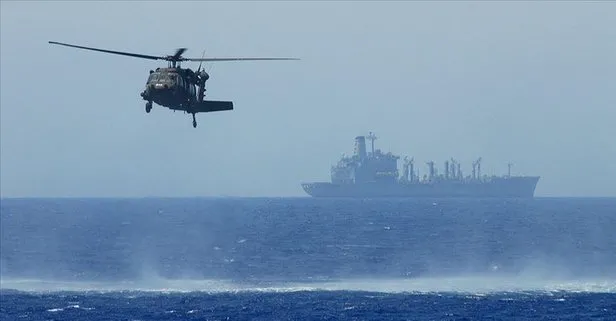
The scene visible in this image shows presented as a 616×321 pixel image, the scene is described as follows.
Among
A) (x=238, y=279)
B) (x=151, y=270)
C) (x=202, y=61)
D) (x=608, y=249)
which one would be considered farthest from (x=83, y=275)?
(x=202, y=61)

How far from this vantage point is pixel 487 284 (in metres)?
140

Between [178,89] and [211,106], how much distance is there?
2.79 m

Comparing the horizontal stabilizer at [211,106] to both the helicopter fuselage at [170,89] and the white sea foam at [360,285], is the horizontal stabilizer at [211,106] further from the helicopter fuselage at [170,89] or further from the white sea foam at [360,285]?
the white sea foam at [360,285]

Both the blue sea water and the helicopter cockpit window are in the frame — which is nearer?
the helicopter cockpit window

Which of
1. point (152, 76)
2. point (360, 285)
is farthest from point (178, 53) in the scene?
point (360, 285)

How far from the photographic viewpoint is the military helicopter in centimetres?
4541

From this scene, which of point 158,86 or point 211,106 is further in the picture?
point 211,106

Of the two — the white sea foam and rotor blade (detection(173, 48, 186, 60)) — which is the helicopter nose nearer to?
rotor blade (detection(173, 48, 186, 60))

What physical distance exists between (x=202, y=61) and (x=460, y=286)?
96.3 m

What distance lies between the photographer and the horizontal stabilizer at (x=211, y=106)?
4775 cm

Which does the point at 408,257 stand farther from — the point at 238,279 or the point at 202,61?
the point at 202,61

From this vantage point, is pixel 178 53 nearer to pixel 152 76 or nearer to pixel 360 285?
pixel 152 76

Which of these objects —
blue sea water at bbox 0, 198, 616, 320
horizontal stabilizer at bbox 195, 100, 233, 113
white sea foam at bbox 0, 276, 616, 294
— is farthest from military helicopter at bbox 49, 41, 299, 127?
white sea foam at bbox 0, 276, 616, 294

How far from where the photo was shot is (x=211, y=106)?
158 feet
